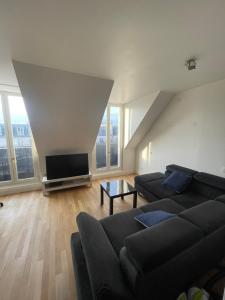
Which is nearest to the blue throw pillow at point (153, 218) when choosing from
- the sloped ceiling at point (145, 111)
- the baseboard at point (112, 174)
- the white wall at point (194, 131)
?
the white wall at point (194, 131)

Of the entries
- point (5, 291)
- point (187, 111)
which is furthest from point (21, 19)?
point (187, 111)

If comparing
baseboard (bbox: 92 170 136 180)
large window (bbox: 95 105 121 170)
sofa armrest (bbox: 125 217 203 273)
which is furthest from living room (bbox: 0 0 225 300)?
baseboard (bbox: 92 170 136 180)

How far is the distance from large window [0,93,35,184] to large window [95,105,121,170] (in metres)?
1.90

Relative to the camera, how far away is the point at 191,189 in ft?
8.39

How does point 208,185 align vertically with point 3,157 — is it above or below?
below

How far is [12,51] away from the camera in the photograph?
5.10 feet

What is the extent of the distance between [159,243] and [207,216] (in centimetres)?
72

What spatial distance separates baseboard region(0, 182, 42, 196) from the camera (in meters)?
3.28

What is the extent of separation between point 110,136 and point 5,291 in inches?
149

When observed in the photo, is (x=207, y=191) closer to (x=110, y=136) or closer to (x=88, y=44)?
(x=88, y=44)

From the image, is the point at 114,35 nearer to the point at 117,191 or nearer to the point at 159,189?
the point at 117,191

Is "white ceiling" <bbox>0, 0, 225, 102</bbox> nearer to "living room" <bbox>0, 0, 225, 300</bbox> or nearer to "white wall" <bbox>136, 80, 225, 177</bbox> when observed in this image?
"living room" <bbox>0, 0, 225, 300</bbox>

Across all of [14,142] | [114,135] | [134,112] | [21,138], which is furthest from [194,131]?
[14,142]

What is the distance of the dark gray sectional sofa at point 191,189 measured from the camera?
7.18 ft
